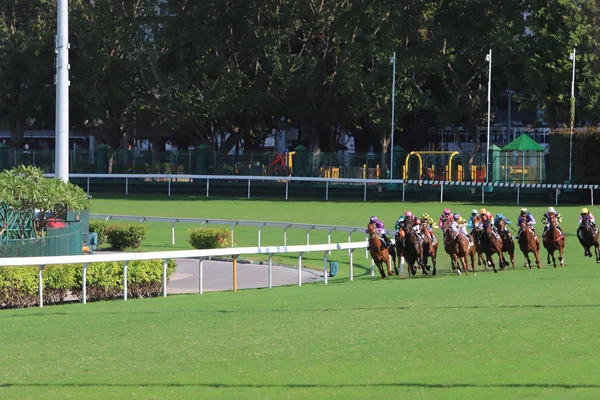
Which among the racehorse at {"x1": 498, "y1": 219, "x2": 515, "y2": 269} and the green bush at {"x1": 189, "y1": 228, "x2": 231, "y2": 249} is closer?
the racehorse at {"x1": 498, "y1": 219, "x2": 515, "y2": 269}

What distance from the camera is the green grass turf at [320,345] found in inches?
308

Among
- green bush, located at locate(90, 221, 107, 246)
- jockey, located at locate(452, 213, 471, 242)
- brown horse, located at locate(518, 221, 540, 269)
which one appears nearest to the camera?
jockey, located at locate(452, 213, 471, 242)

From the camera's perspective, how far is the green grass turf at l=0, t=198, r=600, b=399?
7816 millimetres

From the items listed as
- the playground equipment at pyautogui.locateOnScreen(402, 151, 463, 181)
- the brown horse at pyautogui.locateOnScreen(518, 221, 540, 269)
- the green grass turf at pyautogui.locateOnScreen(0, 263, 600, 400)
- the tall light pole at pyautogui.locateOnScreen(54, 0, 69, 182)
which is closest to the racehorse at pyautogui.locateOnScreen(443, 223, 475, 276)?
the brown horse at pyautogui.locateOnScreen(518, 221, 540, 269)

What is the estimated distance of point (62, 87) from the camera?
20.5 meters

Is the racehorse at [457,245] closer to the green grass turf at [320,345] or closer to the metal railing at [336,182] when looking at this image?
the green grass turf at [320,345]

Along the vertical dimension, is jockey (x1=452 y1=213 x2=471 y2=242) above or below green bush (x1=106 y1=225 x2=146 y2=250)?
above

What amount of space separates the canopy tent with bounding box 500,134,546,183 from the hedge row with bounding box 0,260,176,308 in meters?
25.1

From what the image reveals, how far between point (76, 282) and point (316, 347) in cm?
765

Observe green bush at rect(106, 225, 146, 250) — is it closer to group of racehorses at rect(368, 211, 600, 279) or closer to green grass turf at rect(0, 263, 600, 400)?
group of racehorses at rect(368, 211, 600, 279)

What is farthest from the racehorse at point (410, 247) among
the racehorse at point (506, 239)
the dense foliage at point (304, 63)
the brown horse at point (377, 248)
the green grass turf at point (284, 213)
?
the dense foliage at point (304, 63)

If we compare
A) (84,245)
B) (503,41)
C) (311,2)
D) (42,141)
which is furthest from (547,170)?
(42,141)

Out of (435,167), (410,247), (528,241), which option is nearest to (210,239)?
(410,247)

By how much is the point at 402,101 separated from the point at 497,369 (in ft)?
122
